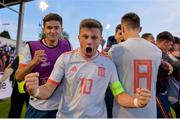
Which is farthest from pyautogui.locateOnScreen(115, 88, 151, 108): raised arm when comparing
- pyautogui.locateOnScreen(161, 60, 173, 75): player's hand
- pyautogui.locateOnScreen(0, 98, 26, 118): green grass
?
pyautogui.locateOnScreen(0, 98, 26, 118): green grass

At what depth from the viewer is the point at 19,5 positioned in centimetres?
2280

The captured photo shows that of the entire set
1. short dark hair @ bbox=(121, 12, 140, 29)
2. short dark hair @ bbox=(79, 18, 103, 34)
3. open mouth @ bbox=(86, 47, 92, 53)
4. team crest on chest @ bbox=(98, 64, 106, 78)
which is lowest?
team crest on chest @ bbox=(98, 64, 106, 78)

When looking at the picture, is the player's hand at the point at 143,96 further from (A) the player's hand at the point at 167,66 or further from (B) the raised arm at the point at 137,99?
(A) the player's hand at the point at 167,66

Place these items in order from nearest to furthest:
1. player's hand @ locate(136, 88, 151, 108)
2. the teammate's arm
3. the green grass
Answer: player's hand @ locate(136, 88, 151, 108) < the teammate's arm < the green grass

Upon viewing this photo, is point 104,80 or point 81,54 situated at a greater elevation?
point 81,54

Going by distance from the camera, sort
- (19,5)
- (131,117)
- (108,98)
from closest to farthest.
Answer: (131,117) → (108,98) → (19,5)

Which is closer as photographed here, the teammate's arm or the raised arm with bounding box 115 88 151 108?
the raised arm with bounding box 115 88 151 108

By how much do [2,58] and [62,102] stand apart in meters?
11.9

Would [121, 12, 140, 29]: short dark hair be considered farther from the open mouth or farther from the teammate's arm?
the teammate's arm

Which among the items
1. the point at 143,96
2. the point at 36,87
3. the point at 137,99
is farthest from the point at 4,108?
the point at 143,96

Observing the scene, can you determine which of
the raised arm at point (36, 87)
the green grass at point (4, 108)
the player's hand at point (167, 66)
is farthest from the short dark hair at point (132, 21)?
the green grass at point (4, 108)

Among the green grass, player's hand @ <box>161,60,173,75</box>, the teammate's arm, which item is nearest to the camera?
the teammate's arm

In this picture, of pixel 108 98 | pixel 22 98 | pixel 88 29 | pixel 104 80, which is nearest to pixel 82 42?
pixel 88 29

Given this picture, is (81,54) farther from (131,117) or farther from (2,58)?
(2,58)
